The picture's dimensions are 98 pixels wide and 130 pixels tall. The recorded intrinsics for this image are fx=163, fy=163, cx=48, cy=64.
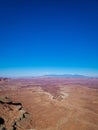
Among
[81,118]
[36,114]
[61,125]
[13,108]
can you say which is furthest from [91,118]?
[13,108]

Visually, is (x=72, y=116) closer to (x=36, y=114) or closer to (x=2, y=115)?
(x=36, y=114)

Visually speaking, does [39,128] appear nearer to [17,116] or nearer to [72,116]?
[17,116]

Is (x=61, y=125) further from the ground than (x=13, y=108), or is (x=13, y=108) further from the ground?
(x=13, y=108)

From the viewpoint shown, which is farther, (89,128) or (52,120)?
(52,120)

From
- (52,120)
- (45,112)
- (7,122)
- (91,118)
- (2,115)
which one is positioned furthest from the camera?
(45,112)

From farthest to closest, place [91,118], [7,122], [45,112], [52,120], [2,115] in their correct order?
[45,112], [91,118], [52,120], [2,115], [7,122]

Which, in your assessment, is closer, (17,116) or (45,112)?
(17,116)

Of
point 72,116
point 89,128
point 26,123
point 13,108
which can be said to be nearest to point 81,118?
point 72,116

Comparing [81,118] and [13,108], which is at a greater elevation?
[13,108]

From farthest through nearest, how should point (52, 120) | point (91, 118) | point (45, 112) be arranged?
point (45, 112)
point (91, 118)
point (52, 120)
